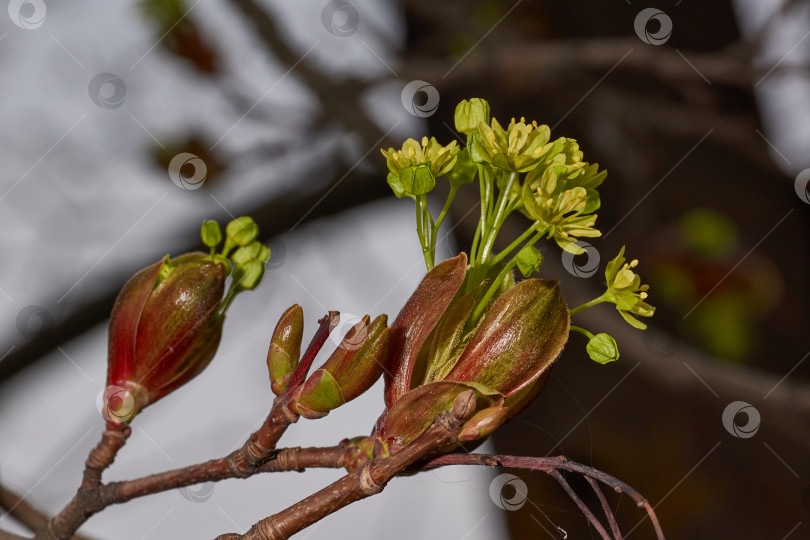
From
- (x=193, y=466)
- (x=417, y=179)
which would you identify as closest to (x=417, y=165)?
(x=417, y=179)

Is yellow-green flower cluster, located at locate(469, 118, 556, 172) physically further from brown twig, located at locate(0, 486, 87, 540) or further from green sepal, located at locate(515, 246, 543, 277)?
brown twig, located at locate(0, 486, 87, 540)

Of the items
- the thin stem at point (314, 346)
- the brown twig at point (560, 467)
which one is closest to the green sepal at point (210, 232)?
the thin stem at point (314, 346)

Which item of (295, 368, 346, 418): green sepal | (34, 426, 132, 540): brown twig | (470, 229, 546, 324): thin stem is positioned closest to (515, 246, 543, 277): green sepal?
(470, 229, 546, 324): thin stem

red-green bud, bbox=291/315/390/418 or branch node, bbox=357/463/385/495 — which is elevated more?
red-green bud, bbox=291/315/390/418

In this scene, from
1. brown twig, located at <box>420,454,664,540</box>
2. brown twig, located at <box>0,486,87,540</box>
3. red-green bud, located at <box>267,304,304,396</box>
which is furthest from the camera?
brown twig, located at <box>0,486,87,540</box>

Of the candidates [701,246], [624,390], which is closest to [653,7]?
[701,246]

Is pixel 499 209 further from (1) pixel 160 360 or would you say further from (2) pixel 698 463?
(2) pixel 698 463

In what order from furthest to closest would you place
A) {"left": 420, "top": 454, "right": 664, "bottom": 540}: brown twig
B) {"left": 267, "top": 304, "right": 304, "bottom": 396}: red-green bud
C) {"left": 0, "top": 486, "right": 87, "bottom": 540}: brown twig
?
{"left": 0, "top": 486, "right": 87, "bottom": 540}: brown twig
{"left": 267, "top": 304, "right": 304, "bottom": 396}: red-green bud
{"left": 420, "top": 454, "right": 664, "bottom": 540}: brown twig
